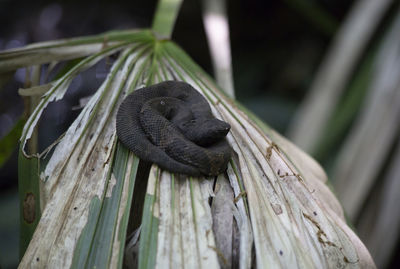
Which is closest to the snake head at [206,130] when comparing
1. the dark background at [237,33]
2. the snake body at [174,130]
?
the snake body at [174,130]

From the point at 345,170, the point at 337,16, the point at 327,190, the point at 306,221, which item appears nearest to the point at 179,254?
the point at 306,221

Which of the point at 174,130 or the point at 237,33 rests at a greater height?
the point at 237,33

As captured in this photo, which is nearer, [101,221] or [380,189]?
[101,221]

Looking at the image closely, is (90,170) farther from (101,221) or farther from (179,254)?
(179,254)

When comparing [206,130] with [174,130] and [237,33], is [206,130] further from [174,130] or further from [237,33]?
[237,33]

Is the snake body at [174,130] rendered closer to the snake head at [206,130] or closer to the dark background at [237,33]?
the snake head at [206,130]

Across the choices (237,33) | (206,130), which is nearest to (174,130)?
(206,130)
